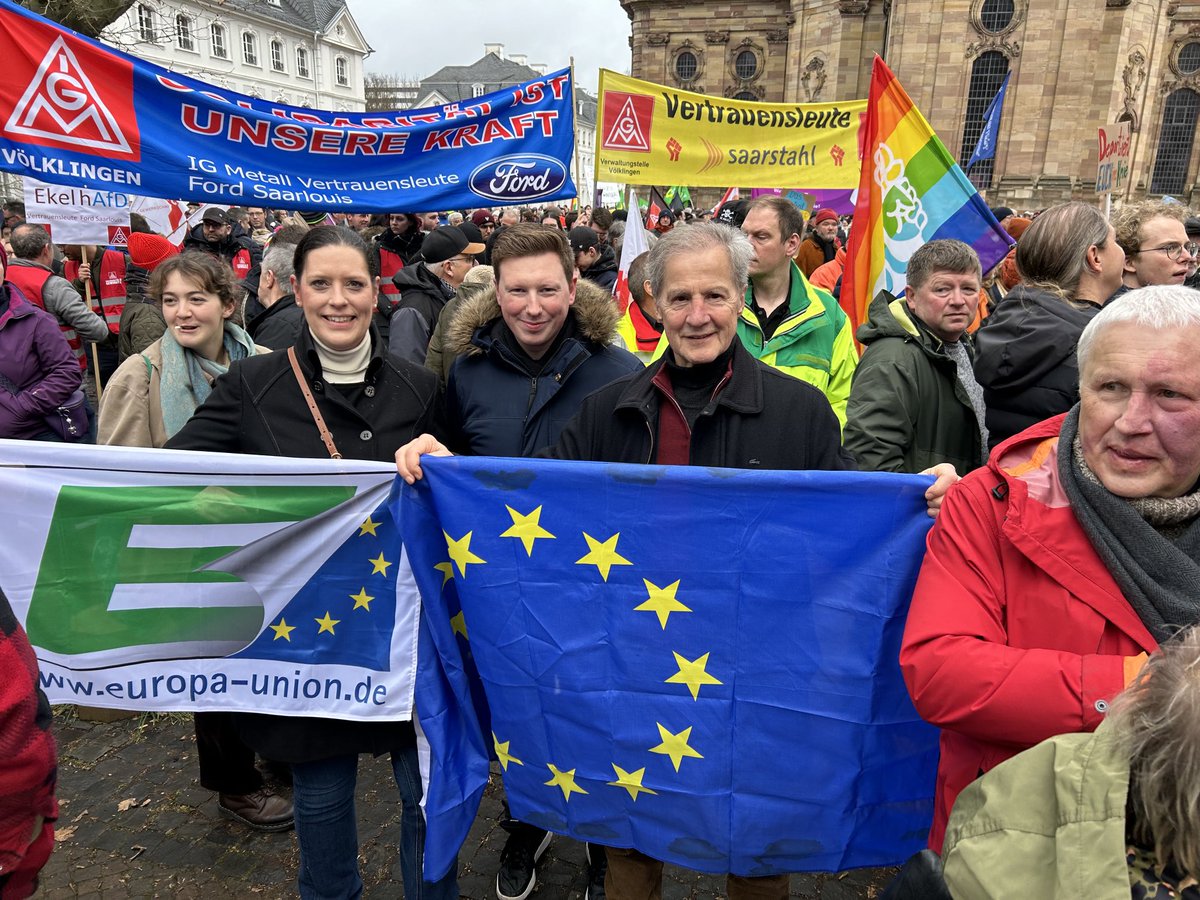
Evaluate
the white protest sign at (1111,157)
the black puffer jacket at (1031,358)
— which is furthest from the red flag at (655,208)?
the black puffer jacket at (1031,358)

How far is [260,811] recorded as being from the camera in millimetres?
3342

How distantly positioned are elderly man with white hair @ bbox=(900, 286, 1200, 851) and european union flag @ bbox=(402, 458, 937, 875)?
477mm

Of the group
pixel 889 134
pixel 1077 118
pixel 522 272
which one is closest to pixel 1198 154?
pixel 1077 118

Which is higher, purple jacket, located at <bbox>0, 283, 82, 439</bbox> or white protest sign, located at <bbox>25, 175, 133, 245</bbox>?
white protest sign, located at <bbox>25, 175, 133, 245</bbox>

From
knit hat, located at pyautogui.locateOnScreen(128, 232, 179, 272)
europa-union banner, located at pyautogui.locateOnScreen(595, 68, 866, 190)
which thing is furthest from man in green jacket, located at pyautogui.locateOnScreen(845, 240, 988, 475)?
knit hat, located at pyautogui.locateOnScreen(128, 232, 179, 272)

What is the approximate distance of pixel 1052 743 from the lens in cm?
116

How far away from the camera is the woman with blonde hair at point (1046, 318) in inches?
110

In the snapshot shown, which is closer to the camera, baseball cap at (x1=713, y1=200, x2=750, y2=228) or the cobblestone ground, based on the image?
the cobblestone ground

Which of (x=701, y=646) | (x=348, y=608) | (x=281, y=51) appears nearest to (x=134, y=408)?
(x=348, y=608)

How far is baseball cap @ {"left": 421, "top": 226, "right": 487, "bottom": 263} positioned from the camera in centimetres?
561

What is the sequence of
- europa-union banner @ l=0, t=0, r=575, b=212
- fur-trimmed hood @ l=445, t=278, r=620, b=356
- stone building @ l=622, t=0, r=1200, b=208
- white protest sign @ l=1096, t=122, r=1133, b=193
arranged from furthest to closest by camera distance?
stone building @ l=622, t=0, r=1200, b=208 < white protest sign @ l=1096, t=122, r=1133, b=193 < europa-union banner @ l=0, t=0, r=575, b=212 < fur-trimmed hood @ l=445, t=278, r=620, b=356

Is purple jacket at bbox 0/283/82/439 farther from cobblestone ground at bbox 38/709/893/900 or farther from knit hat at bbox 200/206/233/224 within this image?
knit hat at bbox 200/206/233/224

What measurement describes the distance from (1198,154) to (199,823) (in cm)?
4874

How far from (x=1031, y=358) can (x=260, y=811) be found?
138 inches
